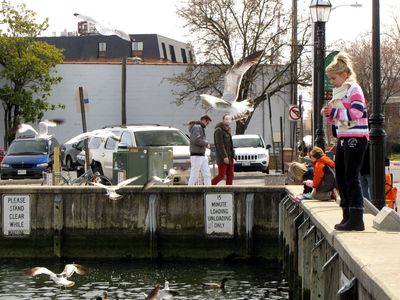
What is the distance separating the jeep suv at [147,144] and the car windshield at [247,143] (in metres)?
9.69

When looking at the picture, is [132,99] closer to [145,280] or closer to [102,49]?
[102,49]

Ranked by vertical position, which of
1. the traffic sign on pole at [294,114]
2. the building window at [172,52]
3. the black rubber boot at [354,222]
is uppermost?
the building window at [172,52]

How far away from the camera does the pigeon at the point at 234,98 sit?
60.7ft

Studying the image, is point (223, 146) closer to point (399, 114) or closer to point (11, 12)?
point (11, 12)

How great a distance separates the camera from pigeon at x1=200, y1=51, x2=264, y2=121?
1852cm

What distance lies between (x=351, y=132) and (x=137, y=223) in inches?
417

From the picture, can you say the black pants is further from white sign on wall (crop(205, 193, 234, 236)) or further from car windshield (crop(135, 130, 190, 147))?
car windshield (crop(135, 130, 190, 147))

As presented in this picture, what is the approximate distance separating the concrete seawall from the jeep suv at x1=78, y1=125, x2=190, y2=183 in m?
6.04

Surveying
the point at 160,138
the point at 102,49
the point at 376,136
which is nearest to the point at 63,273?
the point at 376,136

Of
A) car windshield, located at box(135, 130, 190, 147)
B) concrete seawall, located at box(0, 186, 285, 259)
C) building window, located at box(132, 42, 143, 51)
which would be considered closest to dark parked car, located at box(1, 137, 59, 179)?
car windshield, located at box(135, 130, 190, 147)

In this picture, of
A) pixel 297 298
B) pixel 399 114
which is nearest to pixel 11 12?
pixel 399 114

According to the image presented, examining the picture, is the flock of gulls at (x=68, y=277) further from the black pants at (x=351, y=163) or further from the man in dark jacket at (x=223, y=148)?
the man in dark jacket at (x=223, y=148)

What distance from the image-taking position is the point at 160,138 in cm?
2828

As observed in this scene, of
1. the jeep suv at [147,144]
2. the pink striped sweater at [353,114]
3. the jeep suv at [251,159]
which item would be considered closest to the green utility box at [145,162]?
the jeep suv at [147,144]
